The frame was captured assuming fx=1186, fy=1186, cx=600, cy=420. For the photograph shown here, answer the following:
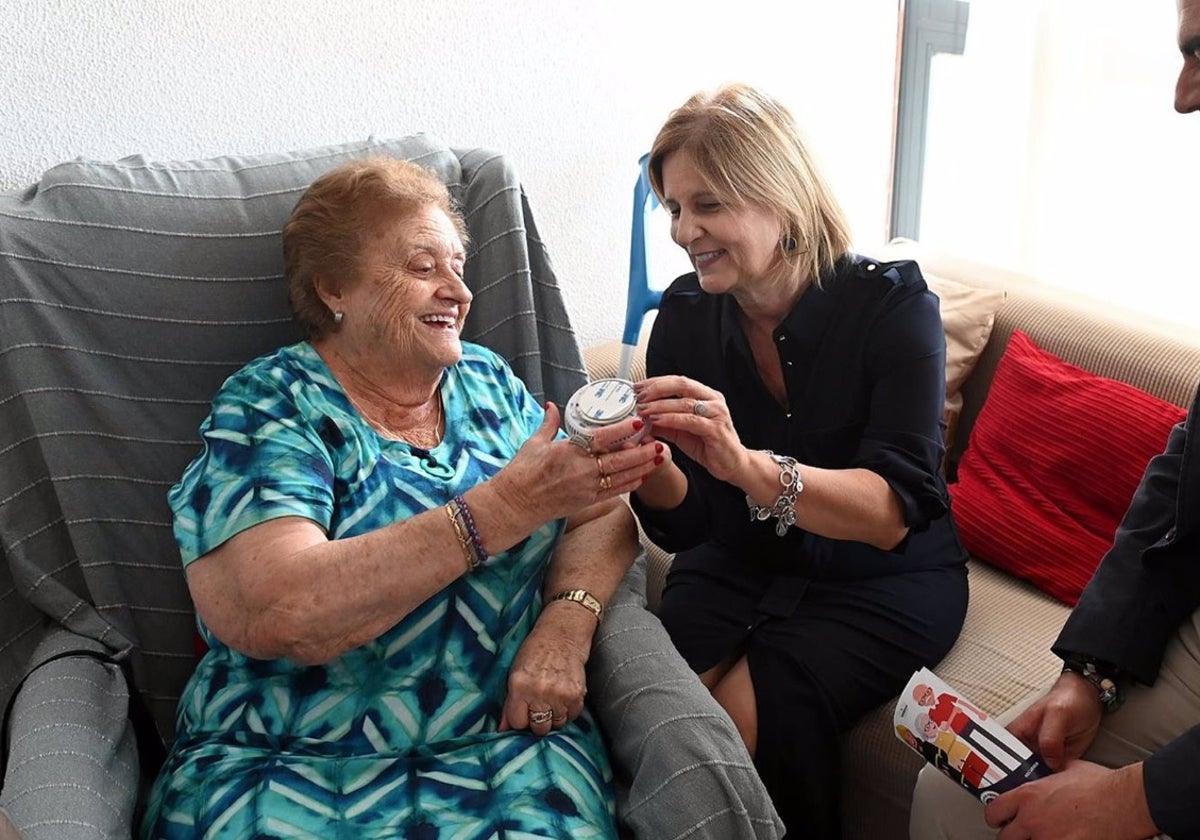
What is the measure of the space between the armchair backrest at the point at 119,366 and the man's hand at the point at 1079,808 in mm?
1117

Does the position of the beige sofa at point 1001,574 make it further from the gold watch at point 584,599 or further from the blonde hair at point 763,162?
the blonde hair at point 763,162

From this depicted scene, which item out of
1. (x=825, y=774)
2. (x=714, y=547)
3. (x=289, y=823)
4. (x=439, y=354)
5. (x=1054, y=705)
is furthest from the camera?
(x=714, y=547)

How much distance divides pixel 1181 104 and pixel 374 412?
1063 mm

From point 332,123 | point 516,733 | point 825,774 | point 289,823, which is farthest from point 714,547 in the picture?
point 332,123

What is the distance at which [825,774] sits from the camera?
1.71 metres

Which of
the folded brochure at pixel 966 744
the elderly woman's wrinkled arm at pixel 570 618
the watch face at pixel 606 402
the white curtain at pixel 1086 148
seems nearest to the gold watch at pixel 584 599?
the elderly woman's wrinkled arm at pixel 570 618

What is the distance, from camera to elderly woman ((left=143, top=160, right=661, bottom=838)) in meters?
1.38

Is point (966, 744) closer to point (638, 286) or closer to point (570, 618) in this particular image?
point (570, 618)

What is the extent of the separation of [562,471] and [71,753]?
2.15 feet

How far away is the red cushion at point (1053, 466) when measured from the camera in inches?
76.8

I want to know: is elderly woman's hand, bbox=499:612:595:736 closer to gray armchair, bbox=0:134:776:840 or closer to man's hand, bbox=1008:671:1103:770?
gray armchair, bbox=0:134:776:840

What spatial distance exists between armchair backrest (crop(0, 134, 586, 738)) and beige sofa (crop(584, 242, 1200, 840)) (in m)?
0.88

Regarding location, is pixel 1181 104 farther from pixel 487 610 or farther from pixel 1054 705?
pixel 487 610

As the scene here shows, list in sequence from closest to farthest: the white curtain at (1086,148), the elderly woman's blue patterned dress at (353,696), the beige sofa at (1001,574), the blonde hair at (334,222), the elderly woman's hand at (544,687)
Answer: the elderly woman's blue patterned dress at (353,696) → the elderly woman's hand at (544,687) → the blonde hair at (334,222) → the beige sofa at (1001,574) → the white curtain at (1086,148)
